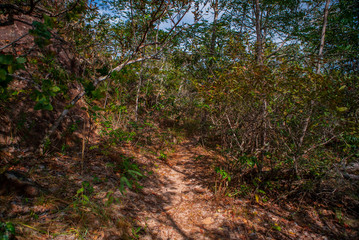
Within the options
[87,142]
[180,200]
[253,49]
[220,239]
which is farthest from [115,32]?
[220,239]

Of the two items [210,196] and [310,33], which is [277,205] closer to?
[210,196]

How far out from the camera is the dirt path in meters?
2.55

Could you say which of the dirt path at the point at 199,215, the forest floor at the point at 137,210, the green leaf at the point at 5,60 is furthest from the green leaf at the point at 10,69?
the dirt path at the point at 199,215

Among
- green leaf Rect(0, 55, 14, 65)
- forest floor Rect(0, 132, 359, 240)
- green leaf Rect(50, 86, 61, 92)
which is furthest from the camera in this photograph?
forest floor Rect(0, 132, 359, 240)

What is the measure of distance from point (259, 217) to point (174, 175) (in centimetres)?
199

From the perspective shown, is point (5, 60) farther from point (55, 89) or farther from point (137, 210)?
point (137, 210)

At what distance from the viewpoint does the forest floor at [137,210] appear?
188 cm

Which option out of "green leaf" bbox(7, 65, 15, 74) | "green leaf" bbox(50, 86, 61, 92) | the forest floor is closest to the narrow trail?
the forest floor

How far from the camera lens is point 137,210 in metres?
2.67

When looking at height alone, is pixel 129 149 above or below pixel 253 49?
below

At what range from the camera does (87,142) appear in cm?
375

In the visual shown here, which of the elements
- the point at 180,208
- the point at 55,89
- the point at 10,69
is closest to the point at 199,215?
the point at 180,208

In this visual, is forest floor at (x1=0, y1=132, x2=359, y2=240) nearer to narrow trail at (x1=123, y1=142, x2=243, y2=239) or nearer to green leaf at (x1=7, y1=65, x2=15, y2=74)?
narrow trail at (x1=123, y1=142, x2=243, y2=239)

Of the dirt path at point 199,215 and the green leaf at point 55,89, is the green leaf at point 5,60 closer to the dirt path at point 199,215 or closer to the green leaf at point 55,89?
the green leaf at point 55,89
